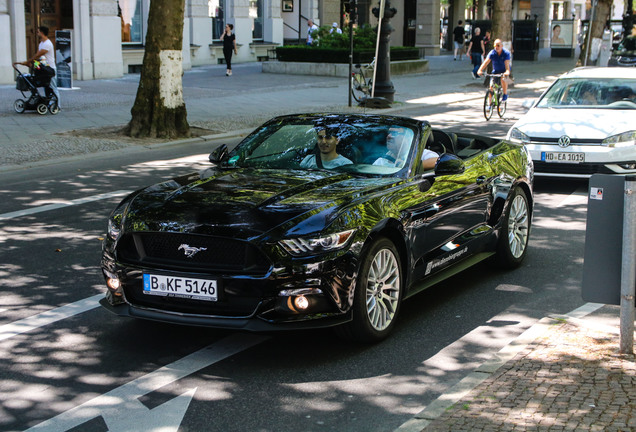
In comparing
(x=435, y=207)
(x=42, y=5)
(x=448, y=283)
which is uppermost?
(x=42, y=5)

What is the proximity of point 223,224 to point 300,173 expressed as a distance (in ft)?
4.11

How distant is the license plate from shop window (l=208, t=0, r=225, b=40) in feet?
94.4

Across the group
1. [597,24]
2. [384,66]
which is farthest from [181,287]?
[597,24]

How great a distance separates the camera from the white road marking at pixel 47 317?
6.25m

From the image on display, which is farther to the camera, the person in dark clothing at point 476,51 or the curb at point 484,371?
the person in dark clothing at point 476,51

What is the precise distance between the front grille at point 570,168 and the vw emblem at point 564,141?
25 cm

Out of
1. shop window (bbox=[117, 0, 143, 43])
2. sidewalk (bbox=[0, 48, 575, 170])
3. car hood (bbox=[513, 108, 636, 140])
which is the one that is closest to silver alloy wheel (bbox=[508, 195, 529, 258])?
car hood (bbox=[513, 108, 636, 140])

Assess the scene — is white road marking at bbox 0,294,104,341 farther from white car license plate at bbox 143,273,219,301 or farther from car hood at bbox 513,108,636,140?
car hood at bbox 513,108,636,140

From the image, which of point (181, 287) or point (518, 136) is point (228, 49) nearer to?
point (518, 136)

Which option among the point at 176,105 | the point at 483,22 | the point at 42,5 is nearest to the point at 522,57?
the point at 483,22

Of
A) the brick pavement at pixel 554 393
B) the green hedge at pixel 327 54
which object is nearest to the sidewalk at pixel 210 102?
the green hedge at pixel 327 54

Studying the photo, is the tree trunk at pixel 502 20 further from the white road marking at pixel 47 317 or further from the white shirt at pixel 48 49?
the white road marking at pixel 47 317

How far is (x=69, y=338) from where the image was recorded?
611 centimetres

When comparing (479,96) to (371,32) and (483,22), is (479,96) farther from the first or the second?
(483,22)
